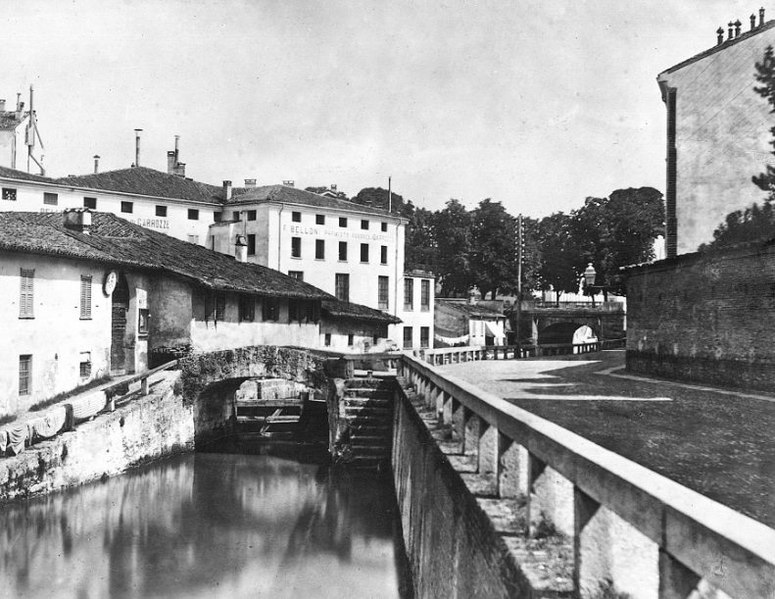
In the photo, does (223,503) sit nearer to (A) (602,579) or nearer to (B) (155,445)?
(B) (155,445)

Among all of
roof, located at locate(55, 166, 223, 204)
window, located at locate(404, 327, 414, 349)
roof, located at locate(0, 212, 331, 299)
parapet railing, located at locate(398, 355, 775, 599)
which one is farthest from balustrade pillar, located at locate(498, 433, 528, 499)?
window, located at locate(404, 327, 414, 349)

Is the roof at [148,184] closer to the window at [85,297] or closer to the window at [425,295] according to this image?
the window at [425,295]

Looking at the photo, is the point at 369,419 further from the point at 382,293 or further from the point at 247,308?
the point at 382,293

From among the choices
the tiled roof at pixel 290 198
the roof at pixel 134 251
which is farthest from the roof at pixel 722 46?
the tiled roof at pixel 290 198

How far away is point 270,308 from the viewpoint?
1183 inches

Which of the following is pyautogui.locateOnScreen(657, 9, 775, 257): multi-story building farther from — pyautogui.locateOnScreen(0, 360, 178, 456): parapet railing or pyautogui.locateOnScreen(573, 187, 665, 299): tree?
pyautogui.locateOnScreen(573, 187, 665, 299): tree

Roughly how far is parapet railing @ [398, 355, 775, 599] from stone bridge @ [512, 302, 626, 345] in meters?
45.2

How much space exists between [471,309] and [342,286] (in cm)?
1172

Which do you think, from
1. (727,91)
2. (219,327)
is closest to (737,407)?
(727,91)

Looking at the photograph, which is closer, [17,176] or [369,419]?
[369,419]

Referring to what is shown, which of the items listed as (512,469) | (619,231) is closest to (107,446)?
(512,469)

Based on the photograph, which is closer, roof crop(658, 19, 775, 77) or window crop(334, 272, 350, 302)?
roof crop(658, 19, 775, 77)

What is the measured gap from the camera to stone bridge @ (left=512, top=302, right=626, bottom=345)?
48344mm

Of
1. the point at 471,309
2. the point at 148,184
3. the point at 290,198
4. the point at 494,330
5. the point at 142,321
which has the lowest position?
the point at 494,330
